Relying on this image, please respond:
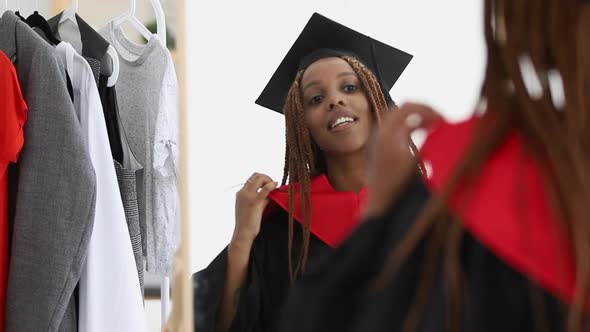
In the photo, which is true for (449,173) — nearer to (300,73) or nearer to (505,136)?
(505,136)

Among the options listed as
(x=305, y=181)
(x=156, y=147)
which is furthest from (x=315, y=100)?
(x=156, y=147)

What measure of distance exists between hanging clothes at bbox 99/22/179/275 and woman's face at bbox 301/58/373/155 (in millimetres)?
304

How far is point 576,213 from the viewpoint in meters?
0.63

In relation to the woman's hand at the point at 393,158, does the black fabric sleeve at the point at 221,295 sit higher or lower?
lower

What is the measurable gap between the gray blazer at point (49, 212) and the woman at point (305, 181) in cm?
26

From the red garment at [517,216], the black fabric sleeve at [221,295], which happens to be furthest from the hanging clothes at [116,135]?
the red garment at [517,216]

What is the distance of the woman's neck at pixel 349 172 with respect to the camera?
158cm

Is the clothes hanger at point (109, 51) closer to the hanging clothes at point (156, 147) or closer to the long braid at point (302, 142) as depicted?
the hanging clothes at point (156, 147)

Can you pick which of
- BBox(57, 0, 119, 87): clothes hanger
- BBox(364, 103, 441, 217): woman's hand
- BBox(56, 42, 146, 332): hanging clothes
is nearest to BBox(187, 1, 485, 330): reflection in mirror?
BBox(56, 42, 146, 332): hanging clothes

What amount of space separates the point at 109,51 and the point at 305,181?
54cm

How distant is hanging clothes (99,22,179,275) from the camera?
1.72m

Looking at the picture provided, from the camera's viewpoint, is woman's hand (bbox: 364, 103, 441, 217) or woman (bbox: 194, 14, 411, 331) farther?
woman (bbox: 194, 14, 411, 331)

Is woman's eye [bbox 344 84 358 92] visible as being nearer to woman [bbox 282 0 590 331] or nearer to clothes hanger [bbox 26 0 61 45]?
clothes hanger [bbox 26 0 61 45]

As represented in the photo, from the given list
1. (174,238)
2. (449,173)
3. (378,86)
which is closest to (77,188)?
(174,238)
